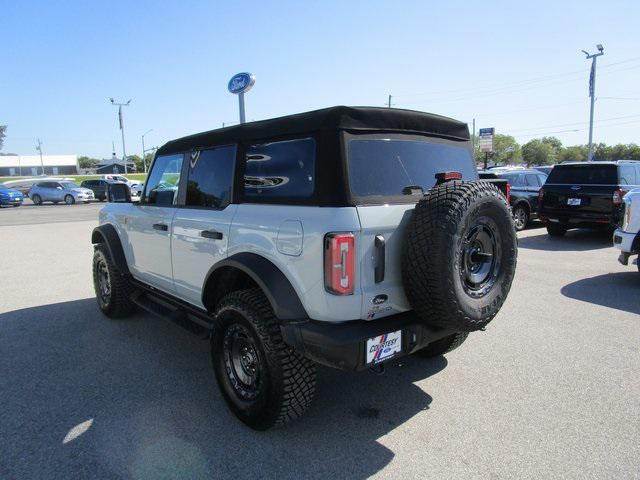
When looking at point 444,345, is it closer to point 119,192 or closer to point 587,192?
point 119,192

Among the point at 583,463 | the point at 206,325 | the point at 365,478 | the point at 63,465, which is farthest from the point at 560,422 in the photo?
the point at 63,465

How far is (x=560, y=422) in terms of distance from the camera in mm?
2836

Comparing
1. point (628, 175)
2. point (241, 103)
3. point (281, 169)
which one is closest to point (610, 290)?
point (628, 175)

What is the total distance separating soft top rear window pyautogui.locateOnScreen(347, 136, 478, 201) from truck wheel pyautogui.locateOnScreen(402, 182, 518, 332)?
291 mm

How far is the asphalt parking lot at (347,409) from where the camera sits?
2479mm

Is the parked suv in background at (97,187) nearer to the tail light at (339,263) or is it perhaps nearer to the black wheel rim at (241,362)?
the black wheel rim at (241,362)

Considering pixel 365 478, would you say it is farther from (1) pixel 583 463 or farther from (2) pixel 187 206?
(2) pixel 187 206

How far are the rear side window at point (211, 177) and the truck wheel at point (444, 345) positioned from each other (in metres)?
2.09

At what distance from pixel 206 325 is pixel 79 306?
3055 mm

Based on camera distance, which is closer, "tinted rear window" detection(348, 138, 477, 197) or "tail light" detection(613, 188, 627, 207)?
"tinted rear window" detection(348, 138, 477, 197)

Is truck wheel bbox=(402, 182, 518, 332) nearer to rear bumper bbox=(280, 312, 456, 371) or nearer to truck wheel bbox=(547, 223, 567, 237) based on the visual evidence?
rear bumper bbox=(280, 312, 456, 371)

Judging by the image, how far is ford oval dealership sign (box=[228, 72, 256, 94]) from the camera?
10461mm

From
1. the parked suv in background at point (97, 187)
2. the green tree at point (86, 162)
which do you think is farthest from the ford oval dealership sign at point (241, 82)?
the green tree at point (86, 162)

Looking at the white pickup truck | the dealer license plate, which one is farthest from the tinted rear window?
the white pickup truck
